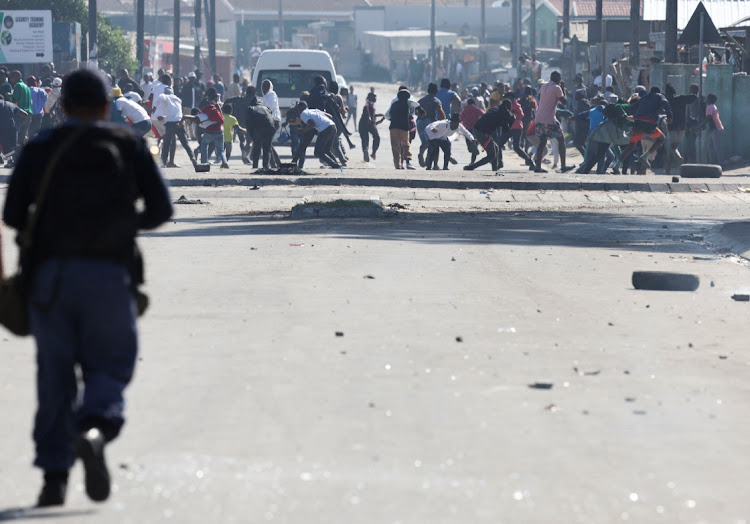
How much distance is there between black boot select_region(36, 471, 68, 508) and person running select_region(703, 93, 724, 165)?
23.9 metres

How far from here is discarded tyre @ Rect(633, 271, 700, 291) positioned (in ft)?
38.4

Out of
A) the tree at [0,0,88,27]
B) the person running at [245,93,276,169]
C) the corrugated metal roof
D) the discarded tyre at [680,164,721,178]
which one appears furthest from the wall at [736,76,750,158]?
the tree at [0,0,88,27]

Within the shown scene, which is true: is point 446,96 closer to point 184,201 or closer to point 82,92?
point 184,201

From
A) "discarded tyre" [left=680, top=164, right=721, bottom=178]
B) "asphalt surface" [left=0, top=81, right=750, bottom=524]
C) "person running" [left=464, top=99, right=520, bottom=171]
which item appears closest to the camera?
"asphalt surface" [left=0, top=81, right=750, bottom=524]

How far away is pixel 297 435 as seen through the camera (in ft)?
20.8

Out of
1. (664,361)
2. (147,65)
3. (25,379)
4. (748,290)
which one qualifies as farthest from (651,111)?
(147,65)

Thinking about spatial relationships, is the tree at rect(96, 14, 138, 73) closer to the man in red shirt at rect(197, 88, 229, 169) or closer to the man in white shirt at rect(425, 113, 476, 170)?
the man in red shirt at rect(197, 88, 229, 169)

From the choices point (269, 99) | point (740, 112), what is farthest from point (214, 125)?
point (740, 112)

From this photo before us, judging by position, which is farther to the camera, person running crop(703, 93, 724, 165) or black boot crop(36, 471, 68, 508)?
person running crop(703, 93, 724, 165)

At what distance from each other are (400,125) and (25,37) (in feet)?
55.9

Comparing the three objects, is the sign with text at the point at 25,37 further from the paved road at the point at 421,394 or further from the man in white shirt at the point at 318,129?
the paved road at the point at 421,394

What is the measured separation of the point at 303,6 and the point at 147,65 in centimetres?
7704

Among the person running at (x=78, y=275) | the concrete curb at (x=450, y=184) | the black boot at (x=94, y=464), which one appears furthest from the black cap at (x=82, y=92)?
the concrete curb at (x=450, y=184)

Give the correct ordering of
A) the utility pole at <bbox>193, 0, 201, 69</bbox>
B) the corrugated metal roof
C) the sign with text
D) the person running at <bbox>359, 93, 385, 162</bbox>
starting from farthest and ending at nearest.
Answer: the utility pole at <bbox>193, 0, 201, 69</bbox>, the corrugated metal roof, the sign with text, the person running at <bbox>359, 93, 385, 162</bbox>
